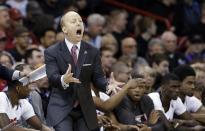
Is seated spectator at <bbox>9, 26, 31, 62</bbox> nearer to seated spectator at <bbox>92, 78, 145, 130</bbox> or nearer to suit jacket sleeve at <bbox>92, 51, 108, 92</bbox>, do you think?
seated spectator at <bbox>92, 78, 145, 130</bbox>

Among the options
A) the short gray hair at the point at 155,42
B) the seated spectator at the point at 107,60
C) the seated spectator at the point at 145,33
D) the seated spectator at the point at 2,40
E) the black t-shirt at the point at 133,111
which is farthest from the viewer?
the seated spectator at the point at 145,33

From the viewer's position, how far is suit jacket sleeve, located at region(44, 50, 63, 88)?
873cm

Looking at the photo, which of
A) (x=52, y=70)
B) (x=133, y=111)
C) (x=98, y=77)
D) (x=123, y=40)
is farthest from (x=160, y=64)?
(x=52, y=70)

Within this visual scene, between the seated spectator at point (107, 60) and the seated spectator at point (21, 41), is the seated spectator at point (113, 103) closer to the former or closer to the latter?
the seated spectator at point (107, 60)

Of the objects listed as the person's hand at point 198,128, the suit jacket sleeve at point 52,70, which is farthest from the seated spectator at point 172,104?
the suit jacket sleeve at point 52,70

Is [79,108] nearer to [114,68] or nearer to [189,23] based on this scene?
[114,68]

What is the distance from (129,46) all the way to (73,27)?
5550 millimetres

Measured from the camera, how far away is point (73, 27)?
352 inches

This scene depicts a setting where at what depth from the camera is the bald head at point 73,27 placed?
352 inches

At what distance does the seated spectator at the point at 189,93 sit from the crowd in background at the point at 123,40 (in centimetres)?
2

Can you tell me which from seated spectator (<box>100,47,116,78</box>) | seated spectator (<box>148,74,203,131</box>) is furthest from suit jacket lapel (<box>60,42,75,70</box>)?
seated spectator (<box>100,47,116,78</box>)

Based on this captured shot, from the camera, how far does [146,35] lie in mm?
15570

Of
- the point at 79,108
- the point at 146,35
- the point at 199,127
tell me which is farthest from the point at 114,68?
the point at 146,35

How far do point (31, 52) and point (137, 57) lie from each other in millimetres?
2811
